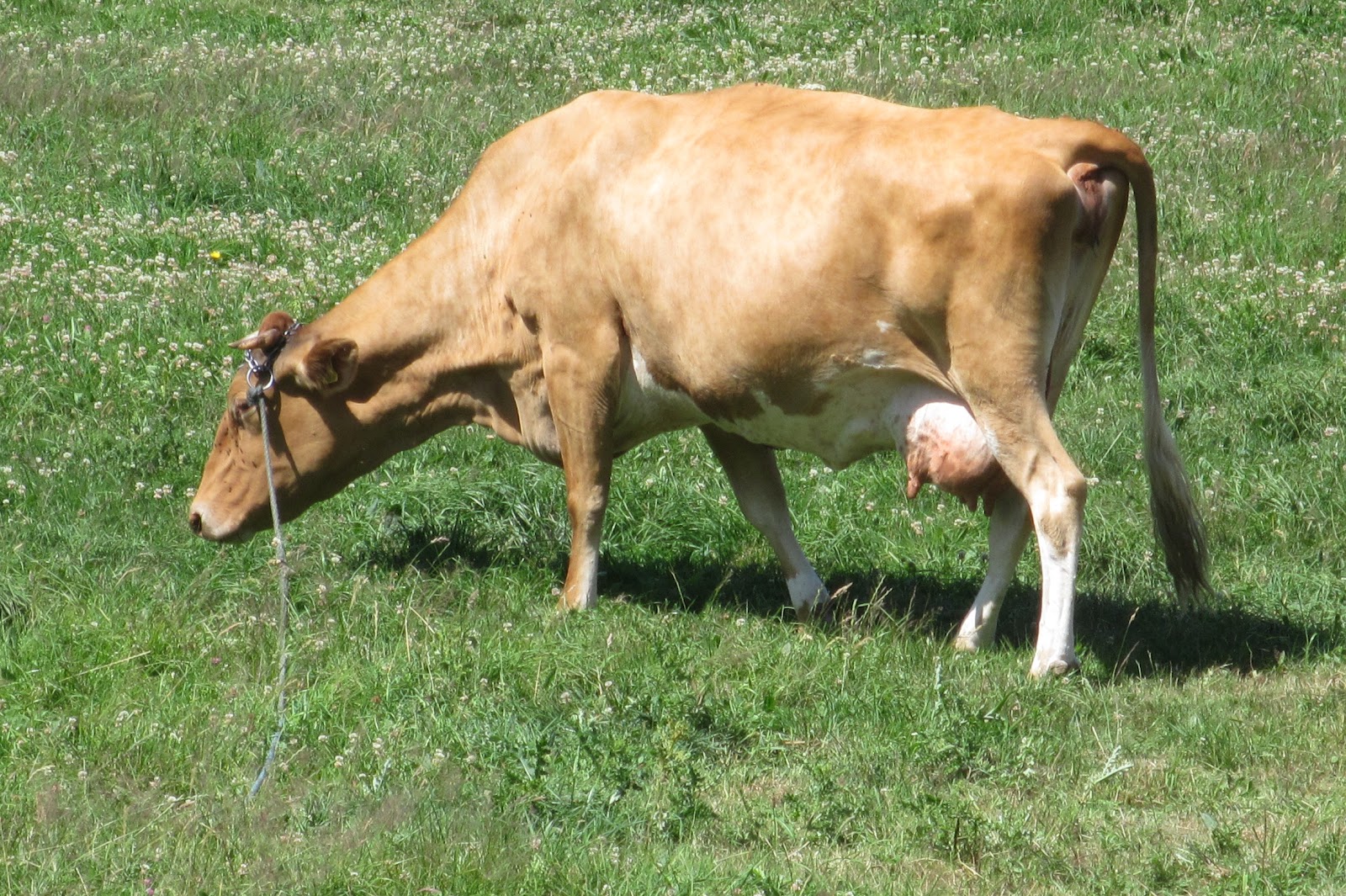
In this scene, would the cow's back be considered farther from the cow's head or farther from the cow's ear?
the cow's head

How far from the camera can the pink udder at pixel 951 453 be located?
6.11 m

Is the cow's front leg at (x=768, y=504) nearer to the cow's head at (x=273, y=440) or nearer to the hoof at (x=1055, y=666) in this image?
the hoof at (x=1055, y=666)

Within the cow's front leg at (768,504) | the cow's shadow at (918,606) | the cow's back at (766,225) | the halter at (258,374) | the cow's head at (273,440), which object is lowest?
the cow's shadow at (918,606)

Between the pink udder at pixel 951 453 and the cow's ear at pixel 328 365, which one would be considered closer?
the pink udder at pixel 951 453

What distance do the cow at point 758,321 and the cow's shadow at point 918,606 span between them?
19 cm

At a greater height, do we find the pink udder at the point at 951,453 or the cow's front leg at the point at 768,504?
the pink udder at the point at 951,453

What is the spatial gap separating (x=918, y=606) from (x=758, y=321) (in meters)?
1.59

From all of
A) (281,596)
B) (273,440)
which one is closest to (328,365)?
(273,440)

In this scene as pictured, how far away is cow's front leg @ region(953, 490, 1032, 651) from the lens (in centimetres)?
643

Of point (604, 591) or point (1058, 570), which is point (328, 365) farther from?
point (1058, 570)

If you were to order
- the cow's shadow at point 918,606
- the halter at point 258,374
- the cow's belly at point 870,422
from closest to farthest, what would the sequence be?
the cow's belly at point 870,422
the cow's shadow at point 918,606
the halter at point 258,374

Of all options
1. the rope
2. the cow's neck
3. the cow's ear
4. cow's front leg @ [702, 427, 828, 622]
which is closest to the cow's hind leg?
cow's front leg @ [702, 427, 828, 622]

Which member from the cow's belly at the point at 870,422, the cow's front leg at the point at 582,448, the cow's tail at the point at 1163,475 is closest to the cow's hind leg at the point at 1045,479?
the cow's belly at the point at 870,422

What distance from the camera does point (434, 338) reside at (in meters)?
7.24
